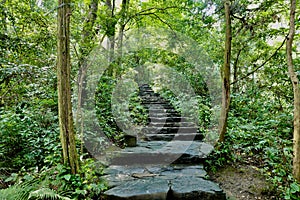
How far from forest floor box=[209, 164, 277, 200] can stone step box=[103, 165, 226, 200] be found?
30 centimetres

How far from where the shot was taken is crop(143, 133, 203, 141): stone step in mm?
4387

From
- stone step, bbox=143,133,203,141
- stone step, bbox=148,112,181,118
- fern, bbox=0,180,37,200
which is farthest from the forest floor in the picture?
stone step, bbox=148,112,181,118

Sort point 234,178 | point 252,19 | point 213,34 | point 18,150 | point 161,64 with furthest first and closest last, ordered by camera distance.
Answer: point 161,64
point 213,34
point 252,19
point 18,150
point 234,178

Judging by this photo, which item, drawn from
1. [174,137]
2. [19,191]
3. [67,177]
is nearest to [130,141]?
[174,137]

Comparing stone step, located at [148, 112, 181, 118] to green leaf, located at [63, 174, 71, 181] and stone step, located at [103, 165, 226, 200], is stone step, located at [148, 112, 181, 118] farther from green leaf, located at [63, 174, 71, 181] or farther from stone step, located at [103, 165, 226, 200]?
green leaf, located at [63, 174, 71, 181]

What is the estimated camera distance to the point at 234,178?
2.96m

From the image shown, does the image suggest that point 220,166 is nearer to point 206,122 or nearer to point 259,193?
point 259,193

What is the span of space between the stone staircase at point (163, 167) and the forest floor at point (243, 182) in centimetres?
30

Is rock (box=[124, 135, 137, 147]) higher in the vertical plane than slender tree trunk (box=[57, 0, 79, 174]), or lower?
lower

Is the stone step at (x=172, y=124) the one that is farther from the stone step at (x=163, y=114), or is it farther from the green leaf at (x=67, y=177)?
the green leaf at (x=67, y=177)

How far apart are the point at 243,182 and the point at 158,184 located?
4.14ft

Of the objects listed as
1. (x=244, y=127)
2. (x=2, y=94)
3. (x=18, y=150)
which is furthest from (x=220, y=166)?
(x=2, y=94)

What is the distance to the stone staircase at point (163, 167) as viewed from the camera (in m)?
2.28

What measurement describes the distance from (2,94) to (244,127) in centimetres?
399
